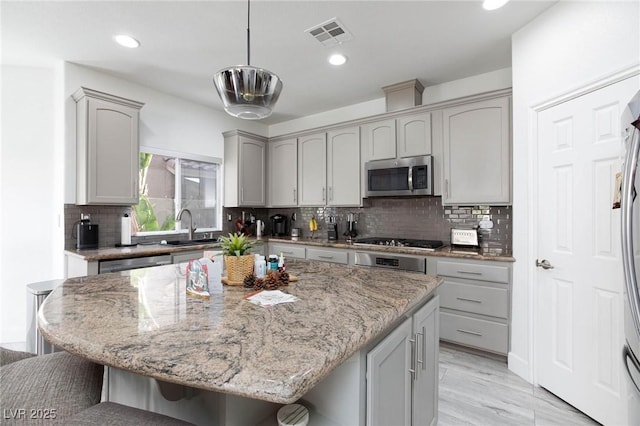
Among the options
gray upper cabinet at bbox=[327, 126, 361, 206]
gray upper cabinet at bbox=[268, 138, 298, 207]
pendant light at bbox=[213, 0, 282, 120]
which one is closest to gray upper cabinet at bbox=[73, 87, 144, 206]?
gray upper cabinet at bbox=[268, 138, 298, 207]

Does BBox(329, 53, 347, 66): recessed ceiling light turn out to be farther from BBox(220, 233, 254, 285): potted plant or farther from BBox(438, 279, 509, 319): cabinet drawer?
BBox(438, 279, 509, 319): cabinet drawer

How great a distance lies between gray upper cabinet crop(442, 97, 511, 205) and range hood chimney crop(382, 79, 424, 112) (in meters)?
0.45

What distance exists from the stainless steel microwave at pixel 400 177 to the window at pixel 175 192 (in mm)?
2262

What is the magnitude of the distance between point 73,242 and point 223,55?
93.6 inches

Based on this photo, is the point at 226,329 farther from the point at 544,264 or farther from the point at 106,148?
the point at 106,148

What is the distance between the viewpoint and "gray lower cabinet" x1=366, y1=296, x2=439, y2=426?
3.40 feet

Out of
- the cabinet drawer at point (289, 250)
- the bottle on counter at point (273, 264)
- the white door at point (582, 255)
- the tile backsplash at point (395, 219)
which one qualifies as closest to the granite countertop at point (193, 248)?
the tile backsplash at point (395, 219)

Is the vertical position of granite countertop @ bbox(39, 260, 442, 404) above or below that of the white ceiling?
below

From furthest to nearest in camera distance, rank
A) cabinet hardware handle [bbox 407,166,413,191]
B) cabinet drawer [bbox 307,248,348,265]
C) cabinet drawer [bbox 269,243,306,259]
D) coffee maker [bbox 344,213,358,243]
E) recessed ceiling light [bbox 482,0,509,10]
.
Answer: coffee maker [bbox 344,213,358,243] < cabinet drawer [bbox 269,243,306,259] < cabinet drawer [bbox 307,248,348,265] < cabinet hardware handle [bbox 407,166,413,191] < recessed ceiling light [bbox 482,0,509,10]

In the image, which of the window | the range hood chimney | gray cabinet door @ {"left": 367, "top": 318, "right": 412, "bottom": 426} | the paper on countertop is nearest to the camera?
gray cabinet door @ {"left": 367, "top": 318, "right": 412, "bottom": 426}

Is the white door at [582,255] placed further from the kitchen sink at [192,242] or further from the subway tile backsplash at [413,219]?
the kitchen sink at [192,242]

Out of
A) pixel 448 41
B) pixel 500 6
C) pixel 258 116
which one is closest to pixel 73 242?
pixel 258 116

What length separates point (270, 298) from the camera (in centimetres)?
127

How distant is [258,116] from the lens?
1.71 m
